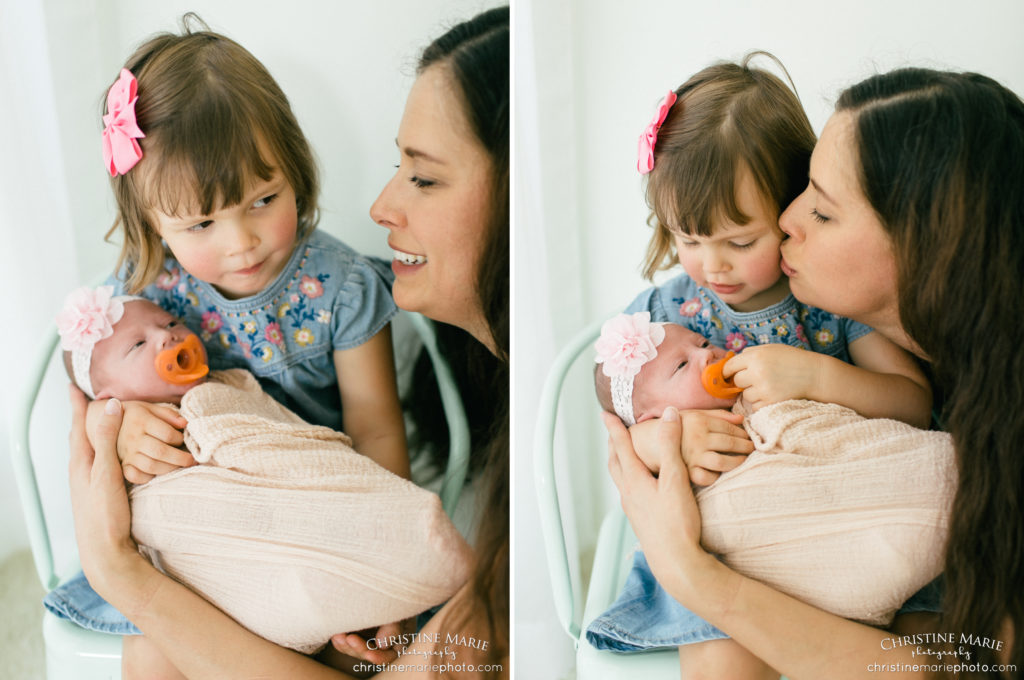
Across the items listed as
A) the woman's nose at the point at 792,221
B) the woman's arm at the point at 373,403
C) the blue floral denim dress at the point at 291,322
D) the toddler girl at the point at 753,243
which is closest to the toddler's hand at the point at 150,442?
the blue floral denim dress at the point at 291,322

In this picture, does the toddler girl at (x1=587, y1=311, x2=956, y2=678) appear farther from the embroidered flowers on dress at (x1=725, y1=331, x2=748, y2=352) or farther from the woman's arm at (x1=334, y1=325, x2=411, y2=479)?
the woman's arm at (x1=334, y1=325, x2=411, y2=479)

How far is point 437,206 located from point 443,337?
0.17m

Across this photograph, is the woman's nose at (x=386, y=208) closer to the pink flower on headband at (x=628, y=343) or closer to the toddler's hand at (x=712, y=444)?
the pink flower on headband at (x=628, y=343)

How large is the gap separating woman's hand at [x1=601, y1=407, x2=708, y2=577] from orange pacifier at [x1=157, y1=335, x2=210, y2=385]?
55cm

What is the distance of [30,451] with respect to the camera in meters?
1.14

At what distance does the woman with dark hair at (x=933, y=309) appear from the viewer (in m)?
0.85

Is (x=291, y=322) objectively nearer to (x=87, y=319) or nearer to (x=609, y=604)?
(x=87, y=319)

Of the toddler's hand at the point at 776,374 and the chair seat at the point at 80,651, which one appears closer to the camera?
the toddler's hand at the point at 776,374

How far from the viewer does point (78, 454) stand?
3.33 feet

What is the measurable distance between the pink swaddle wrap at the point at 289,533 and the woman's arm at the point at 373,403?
0.08 m

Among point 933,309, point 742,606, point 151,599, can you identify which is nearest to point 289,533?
point 151,599

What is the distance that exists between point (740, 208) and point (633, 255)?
0.16 metres

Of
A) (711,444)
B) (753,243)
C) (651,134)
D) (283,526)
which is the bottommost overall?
(283,526)

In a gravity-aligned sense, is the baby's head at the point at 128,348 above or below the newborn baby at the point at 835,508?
above
